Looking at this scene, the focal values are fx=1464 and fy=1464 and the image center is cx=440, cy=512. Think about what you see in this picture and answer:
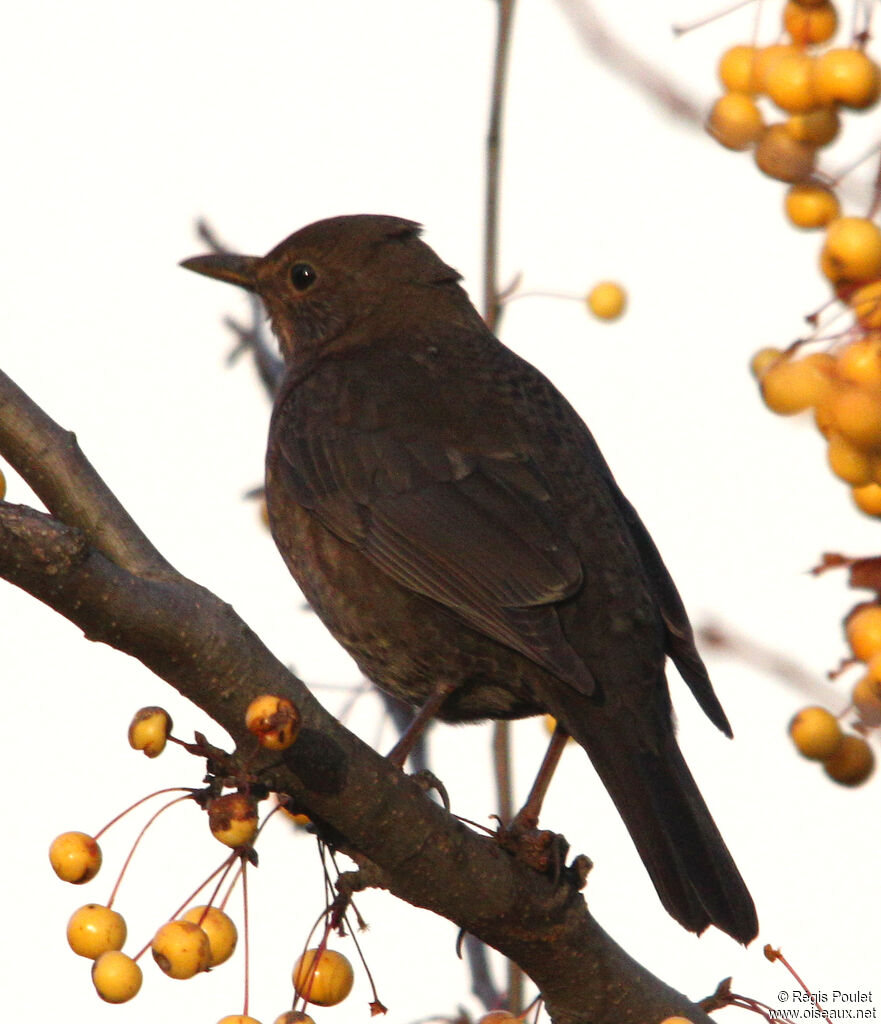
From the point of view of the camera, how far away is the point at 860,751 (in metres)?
2.80

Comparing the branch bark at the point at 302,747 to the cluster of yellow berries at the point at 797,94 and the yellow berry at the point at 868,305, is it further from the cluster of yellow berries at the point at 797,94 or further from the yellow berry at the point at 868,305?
the cluster of yellow berries at the point at 797,94

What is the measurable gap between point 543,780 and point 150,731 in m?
1.55

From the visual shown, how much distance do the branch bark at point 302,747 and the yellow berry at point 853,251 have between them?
3.59 feet

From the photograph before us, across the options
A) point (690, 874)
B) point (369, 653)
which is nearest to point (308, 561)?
point (369, 653)

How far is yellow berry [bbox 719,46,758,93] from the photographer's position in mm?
2709

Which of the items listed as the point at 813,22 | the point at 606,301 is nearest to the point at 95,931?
the point at 813,22

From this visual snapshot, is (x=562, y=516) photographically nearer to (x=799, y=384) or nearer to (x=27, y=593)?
(x=799, y=384)

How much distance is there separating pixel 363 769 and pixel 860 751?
0.98 metres

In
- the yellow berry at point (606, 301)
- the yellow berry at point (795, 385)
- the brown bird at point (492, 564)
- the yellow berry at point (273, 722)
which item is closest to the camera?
the yellow berry at point (273, 722)

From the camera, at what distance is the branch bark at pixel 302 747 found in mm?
2197

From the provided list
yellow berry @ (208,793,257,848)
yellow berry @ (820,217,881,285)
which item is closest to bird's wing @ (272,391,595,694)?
yellow berry @ (208,793,257,848)

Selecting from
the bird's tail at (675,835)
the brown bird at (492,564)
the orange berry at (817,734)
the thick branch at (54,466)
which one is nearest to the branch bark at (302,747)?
the thick branch at (54,466)

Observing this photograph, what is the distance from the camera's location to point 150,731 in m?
2.27

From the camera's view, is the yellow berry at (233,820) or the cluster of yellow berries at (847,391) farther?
the yellow berry at (233,820)
